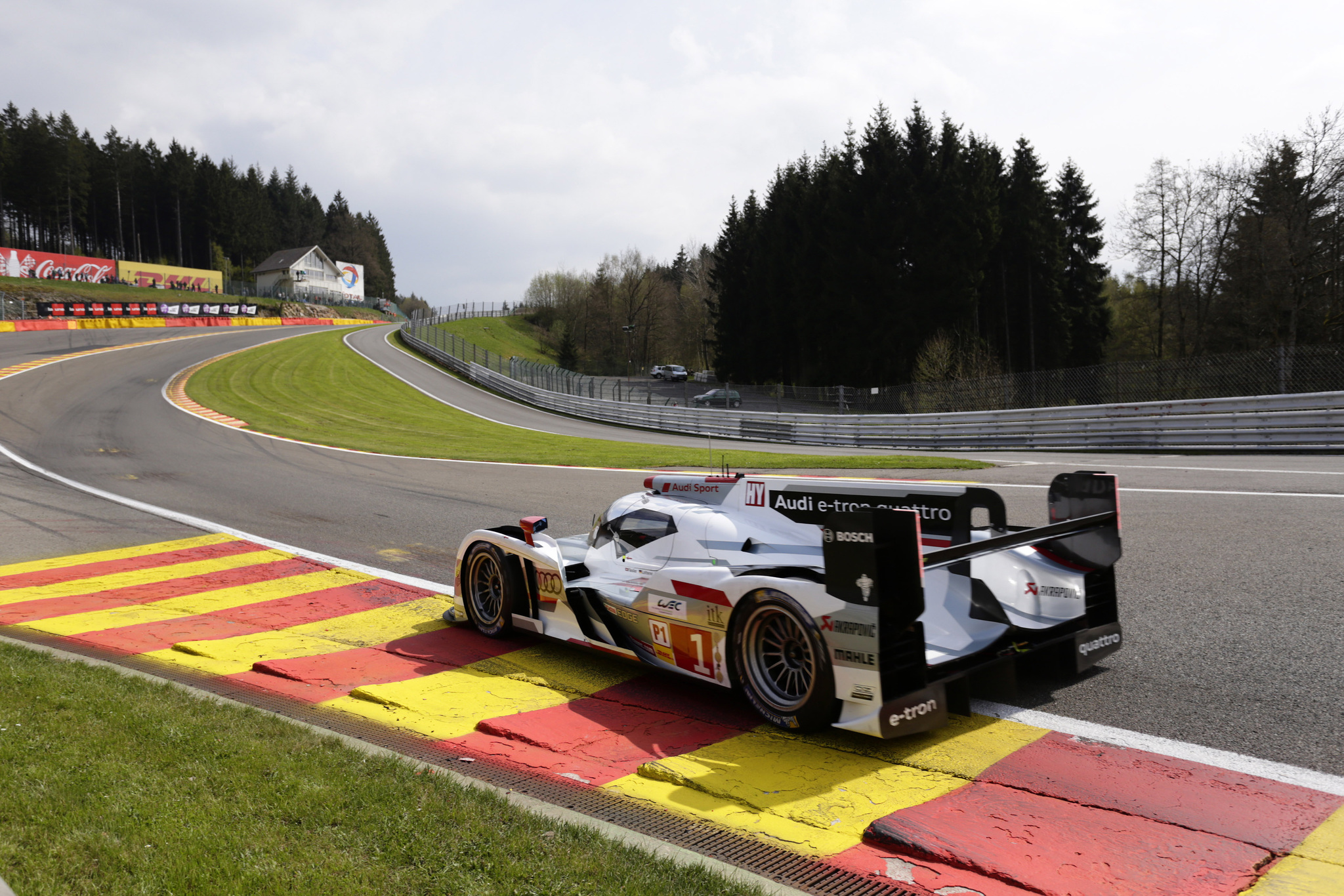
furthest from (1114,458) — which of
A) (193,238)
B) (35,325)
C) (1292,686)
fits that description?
(193,238)

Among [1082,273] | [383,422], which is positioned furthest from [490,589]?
[1082,273]

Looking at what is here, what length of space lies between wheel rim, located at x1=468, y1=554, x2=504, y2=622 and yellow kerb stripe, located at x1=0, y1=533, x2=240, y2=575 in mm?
5116

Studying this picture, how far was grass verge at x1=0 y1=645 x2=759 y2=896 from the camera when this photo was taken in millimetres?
2771

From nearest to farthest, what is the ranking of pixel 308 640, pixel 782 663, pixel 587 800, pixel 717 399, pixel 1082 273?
pixel 587 800 < pixel 782 663 < pixel 308 640 < pixel 717 399 < pixel 1082 273

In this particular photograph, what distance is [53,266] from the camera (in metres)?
74.6

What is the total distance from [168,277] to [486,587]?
9827 centimetres

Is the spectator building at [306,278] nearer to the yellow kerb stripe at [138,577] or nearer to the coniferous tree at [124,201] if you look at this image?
the coniferous tree at [124,201]

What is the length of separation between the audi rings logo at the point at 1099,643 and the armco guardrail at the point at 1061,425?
4.26m

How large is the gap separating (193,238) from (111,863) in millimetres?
126951

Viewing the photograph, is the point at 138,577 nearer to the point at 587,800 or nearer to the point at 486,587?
the point at 486,587

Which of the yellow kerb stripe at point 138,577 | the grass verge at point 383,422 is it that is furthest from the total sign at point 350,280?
the yellow kerb stripe at point 138,577

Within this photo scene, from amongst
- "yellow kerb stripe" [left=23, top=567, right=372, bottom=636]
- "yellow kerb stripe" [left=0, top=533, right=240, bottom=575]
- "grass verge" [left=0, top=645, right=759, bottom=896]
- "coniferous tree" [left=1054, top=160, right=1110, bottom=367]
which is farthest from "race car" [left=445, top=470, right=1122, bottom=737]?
"coniferous tree" [left=1054, top=160, right=1110, bottom=367]

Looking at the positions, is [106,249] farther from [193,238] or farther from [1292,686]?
[1292,686]

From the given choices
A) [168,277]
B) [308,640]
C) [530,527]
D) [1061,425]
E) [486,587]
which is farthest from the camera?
[168,277]
